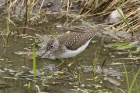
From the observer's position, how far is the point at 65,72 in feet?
22.9

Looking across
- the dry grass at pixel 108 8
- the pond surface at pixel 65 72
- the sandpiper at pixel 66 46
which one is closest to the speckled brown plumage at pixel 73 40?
the sandpiper at pixel 66 46

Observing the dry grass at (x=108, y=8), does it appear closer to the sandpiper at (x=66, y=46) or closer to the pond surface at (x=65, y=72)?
the pond surface at (x=65, y=72)

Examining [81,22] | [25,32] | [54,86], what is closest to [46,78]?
[54,86]

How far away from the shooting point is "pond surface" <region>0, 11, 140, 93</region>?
6.23 meters

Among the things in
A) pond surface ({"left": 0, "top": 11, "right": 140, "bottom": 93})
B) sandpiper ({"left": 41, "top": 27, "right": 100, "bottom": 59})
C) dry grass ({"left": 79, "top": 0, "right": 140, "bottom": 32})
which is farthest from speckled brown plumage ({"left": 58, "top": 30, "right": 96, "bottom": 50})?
dry grass ({"left": 79, "top": 0, "right": 140, "bottom": 32})

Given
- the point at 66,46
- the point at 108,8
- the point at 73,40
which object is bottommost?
the point at 66,46

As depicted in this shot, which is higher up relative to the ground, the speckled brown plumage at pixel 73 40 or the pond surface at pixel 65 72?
the speckled brown plumage at pixel 73 40

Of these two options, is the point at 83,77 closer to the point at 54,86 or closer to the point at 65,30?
the point at 54,86

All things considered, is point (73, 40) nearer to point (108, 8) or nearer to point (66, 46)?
point (66, 46)

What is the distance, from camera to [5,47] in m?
7.77

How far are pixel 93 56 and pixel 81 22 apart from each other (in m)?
2.00

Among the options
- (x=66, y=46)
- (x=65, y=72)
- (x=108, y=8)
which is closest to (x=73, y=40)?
(x=66, y=46)

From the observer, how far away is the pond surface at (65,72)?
6.23m

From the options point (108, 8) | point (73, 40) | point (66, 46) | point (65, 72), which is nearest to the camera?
point (65, 72)
